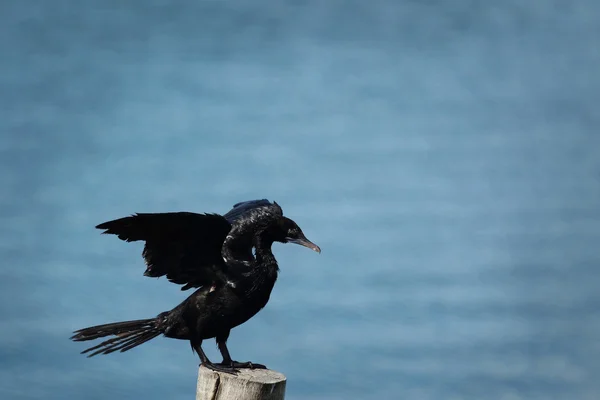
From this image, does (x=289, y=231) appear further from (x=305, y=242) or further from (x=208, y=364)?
(x=208, y=364)

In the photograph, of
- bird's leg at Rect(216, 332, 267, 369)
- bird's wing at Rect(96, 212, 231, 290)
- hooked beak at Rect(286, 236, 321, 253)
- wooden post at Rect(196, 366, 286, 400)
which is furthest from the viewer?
hooked beak at Rect(286, 236, 321, 253)

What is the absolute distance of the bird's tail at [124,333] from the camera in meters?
5.96

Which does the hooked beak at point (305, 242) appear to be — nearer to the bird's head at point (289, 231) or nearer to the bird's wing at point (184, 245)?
the bird's head at point (289, 231)

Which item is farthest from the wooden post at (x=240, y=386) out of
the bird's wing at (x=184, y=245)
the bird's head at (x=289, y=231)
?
the bird's head at (x=289, y=231)

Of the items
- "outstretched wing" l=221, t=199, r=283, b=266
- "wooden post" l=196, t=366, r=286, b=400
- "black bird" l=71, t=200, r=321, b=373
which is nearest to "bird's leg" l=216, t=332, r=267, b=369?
"black bird" l=71, t=200, r=321, b=373

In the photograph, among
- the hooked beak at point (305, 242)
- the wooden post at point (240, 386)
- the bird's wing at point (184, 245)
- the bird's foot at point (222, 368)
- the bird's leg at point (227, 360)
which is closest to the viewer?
the wooden post at point (240, 386)

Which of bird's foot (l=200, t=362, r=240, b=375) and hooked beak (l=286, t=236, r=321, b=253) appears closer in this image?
bird's foot (l=200, t=362, r=240, b=375)

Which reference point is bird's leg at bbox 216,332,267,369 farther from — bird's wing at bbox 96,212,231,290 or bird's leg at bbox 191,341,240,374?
bird's wing at bbox 96,212,231,290

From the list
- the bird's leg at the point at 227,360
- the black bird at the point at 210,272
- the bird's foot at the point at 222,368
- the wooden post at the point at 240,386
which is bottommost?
the wooden post at the point at 240,386

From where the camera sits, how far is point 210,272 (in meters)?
6.16

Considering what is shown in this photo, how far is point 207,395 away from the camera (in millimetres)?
5691

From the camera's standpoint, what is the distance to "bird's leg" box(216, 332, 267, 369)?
19.7 feet

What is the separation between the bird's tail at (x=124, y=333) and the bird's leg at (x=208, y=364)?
290 mm

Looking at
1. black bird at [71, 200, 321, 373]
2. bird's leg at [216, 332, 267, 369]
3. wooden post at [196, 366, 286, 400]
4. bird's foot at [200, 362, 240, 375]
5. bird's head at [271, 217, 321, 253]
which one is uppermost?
bird's head at [271, 217, 321, 253]
